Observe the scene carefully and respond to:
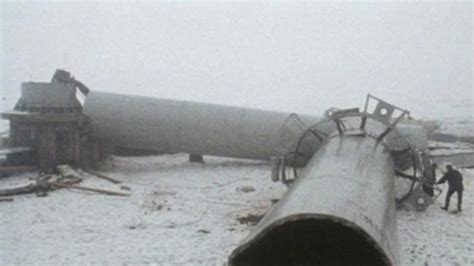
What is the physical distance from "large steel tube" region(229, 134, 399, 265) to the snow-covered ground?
1.09m

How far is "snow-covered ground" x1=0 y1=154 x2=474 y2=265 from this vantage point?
649 centimetres

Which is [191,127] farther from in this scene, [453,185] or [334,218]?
[334,218]

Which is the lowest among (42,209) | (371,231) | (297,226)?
(42,209)

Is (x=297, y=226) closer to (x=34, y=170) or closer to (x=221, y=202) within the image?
(x=221, y=202)

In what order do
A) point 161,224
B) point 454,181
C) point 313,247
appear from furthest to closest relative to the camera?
1. point 454,181
2. point 161,224
3. point 313,247

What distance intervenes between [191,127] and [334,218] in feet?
30.8

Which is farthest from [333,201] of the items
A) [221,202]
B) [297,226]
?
[221,202]

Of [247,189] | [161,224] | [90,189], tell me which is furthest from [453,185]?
[90,189]

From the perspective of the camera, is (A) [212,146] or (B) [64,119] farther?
(A) [212,146]

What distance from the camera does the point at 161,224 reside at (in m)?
8.00

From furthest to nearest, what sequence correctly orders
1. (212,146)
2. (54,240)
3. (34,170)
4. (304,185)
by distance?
(212,146), (34,170), (54,240), (304,185)

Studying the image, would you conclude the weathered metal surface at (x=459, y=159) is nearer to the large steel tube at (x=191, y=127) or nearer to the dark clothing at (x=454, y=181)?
the large steel tube at (x=191, y=127)

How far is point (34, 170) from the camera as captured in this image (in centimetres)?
1205

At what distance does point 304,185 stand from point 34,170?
8.70 metres
